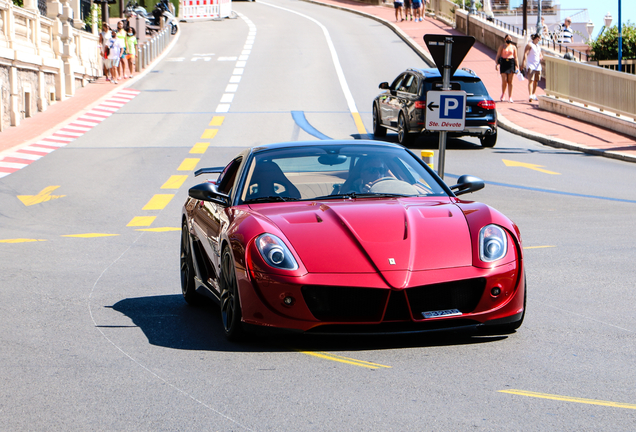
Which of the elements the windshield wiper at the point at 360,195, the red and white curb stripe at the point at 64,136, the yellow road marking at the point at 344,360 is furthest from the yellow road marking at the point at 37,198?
the yellow road marking at the point at 344,360

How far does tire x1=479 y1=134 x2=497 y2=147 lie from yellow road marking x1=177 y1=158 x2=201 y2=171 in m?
6.72

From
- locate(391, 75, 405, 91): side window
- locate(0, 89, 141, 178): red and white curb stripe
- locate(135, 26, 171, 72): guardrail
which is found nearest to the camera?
locate(0, 89, 141, 178): red and white curb stripe

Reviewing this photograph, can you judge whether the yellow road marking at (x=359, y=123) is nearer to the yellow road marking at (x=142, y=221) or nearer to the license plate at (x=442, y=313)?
the yellow road marking at (x=142, y=221)

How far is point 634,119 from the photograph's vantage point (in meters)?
22.8

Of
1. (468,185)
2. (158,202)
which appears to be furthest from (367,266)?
(158,202)

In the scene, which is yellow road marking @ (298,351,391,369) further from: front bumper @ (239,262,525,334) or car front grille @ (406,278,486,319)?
car front grille @ (406,278,486,319)

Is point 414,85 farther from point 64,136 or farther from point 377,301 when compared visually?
point 377,301

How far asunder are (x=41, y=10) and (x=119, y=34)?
3.28 m

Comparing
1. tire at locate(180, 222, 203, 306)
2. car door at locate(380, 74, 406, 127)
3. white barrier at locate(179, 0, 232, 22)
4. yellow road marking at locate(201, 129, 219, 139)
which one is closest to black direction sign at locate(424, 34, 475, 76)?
tire at locate(180, 222, 203, 306)

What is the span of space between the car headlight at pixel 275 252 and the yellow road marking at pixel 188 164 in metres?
12.7

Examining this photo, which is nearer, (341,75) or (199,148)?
(199,148)

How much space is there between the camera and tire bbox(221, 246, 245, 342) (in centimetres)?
575

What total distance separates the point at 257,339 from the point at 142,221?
7.33 metres

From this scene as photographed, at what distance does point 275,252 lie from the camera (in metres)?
5.58
